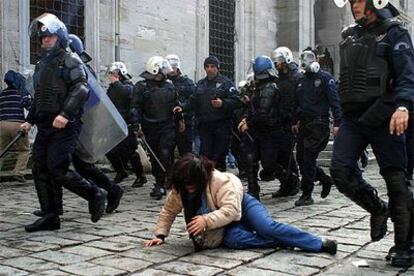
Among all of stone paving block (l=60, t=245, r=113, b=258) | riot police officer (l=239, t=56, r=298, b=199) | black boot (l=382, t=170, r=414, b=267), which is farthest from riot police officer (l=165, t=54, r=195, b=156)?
black boot (l=382, t=170, r=414, b=267)

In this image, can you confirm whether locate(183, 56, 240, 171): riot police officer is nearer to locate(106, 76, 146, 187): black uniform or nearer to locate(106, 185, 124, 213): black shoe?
locate(106, 76, 146, 187): black uniform

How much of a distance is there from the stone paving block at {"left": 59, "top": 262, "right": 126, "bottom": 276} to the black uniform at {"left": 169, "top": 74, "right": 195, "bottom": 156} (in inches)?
208

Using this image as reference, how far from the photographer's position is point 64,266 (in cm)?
391

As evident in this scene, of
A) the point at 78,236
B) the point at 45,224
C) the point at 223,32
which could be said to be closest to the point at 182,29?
the point at 223,32

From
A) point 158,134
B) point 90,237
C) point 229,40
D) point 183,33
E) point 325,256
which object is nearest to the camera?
point 325,256

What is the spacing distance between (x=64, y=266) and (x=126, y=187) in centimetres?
489

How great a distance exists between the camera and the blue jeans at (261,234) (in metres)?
4.23

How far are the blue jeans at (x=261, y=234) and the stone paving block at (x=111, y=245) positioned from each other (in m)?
0.80

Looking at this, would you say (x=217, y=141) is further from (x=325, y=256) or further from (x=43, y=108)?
(x=325, y=256)

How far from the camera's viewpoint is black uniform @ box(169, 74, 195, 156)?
927 centimetres

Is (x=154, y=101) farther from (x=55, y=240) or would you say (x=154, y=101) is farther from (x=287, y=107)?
(x=55, y=240)

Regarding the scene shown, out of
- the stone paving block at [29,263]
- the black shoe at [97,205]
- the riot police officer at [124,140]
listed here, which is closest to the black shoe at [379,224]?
the stone paving block at [29,263]

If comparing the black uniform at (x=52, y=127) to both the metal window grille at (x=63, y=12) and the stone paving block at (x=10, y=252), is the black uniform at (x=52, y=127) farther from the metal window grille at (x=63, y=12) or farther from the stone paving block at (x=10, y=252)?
the metal window grille at (x=63, y=12)

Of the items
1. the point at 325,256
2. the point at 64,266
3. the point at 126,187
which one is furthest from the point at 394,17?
the point at 126,187
